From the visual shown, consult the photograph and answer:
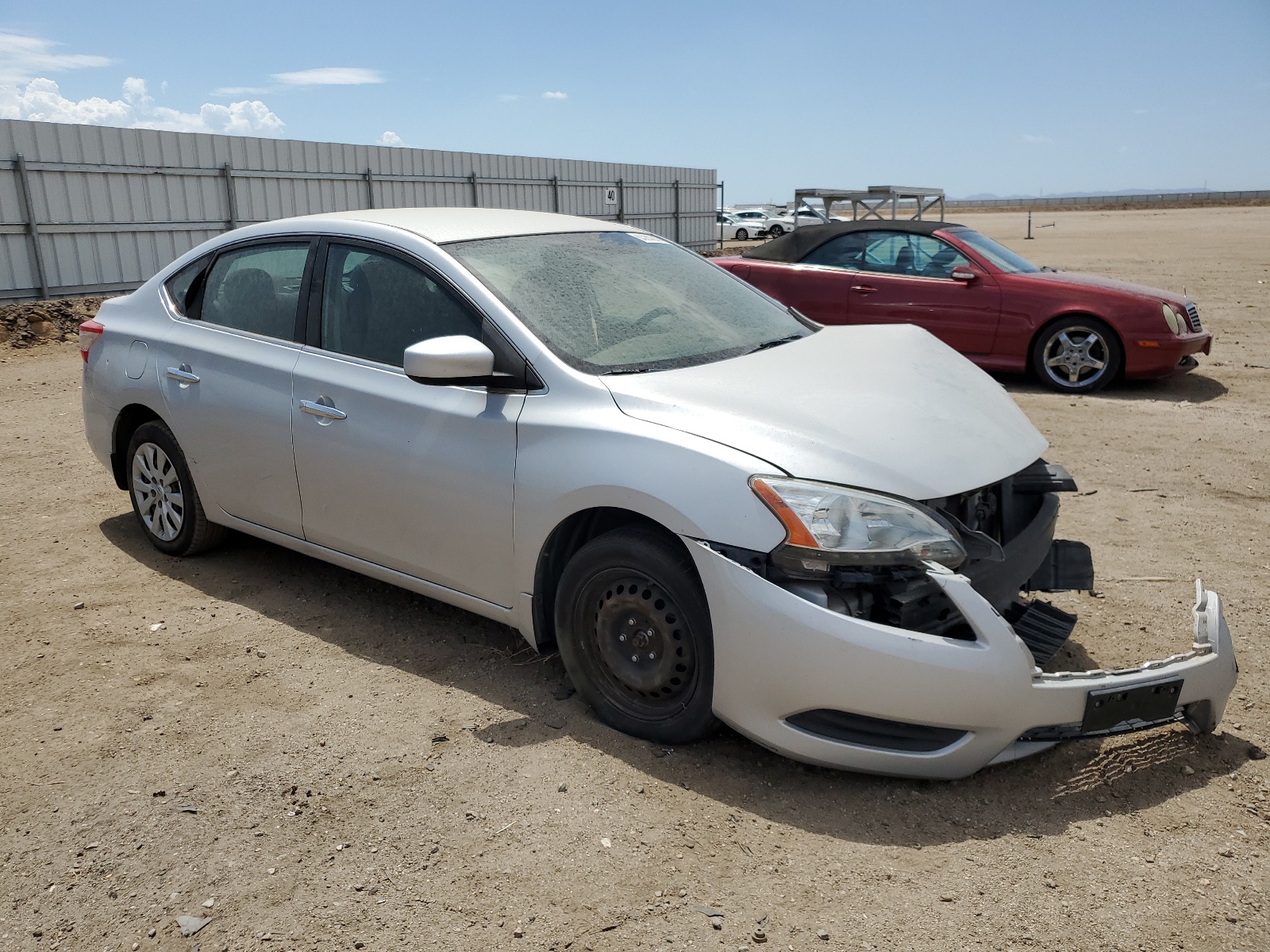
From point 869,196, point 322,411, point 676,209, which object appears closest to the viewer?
point 322,411

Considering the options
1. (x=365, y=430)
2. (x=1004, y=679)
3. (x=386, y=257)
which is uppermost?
(x=386, y=257)

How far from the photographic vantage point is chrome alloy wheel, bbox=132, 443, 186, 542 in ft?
16.2

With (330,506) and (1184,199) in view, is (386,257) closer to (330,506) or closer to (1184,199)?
(330,506)

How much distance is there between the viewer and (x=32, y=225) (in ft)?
48.2

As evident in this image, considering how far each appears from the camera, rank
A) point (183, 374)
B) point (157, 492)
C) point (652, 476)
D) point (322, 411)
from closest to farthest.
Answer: point (652, 476) → point (322, 411) → point (183, 374) → point (157, 492)

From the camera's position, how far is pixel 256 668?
399 cm

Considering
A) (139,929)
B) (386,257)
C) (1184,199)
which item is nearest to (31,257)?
(386,257)

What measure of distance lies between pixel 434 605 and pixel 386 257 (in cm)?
151

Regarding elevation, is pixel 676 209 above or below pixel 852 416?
above

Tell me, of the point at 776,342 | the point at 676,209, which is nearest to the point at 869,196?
the point at 776,342

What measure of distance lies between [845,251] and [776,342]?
21.0ft

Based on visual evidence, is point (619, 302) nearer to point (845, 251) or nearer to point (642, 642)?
point (642, 642)

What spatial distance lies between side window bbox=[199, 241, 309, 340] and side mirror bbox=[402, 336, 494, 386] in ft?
3.78

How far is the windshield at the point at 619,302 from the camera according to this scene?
12.0 ft
